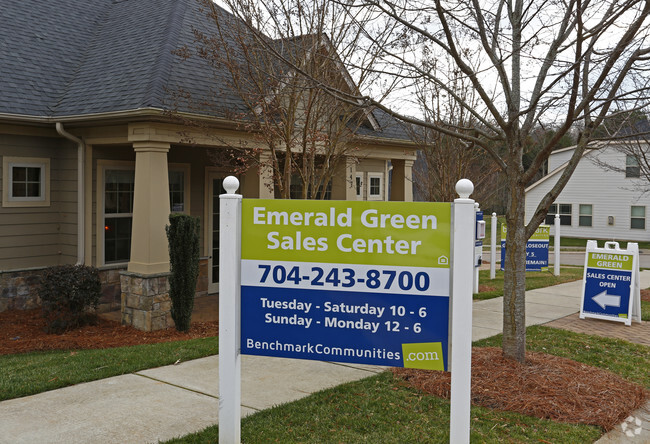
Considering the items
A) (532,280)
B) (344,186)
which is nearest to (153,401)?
(344,186)

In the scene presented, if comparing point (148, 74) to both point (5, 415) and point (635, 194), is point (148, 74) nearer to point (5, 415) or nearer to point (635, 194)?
point (5, 415)

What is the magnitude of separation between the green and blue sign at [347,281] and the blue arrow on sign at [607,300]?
7.20 m

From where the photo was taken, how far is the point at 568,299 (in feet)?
39.8

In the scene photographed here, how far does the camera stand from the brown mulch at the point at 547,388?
524 centimetres

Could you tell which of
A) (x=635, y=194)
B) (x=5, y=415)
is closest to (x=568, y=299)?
(x=5, y=415)

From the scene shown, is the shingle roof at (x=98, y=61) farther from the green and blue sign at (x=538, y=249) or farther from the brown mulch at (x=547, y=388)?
the green and blue sign at (x=538, y=249)

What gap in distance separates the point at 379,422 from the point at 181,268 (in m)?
5.09

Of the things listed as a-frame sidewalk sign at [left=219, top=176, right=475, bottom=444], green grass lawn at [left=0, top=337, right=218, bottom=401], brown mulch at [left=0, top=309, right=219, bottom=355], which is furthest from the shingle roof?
a-frame sidewalk sign at [left=219, top=176, right=475, bottom=444]

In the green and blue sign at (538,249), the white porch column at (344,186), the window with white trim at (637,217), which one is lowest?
the green and blue sign at (538,249)

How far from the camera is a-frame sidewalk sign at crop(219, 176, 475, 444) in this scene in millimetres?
3898

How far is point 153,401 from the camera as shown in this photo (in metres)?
5.43

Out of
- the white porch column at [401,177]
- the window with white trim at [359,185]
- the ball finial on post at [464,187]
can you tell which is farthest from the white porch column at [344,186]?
the ball finial on post at [464,187]

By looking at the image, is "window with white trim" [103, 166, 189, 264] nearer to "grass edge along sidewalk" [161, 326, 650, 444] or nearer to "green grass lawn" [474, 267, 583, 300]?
"grass edge along sidewalk" [161, 326, 650, 444]

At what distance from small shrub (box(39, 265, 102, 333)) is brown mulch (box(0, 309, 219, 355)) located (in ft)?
0.59
